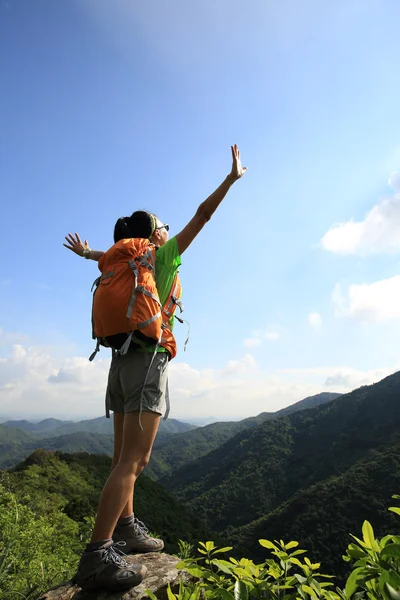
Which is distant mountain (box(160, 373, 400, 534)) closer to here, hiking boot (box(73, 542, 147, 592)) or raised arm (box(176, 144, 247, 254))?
hiking boot (box(73, 542, 147, 592))

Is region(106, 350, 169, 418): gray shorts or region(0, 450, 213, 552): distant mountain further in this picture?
region(0, 450, 213, 552): distant mountain

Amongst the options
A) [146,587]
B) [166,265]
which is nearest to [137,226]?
[166,265]

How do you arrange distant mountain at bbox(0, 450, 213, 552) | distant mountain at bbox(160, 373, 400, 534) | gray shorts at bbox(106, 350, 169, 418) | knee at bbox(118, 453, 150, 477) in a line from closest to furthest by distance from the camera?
knee at bbox(118, 453, 150, 477), gray shorts at bbox(106, 350, 169, 418), distant mountain at bbox(0, 450, 213, 552), distant mountain at bbox(160, 373, 400, 534)

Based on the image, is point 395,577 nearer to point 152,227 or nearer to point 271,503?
point 152,227

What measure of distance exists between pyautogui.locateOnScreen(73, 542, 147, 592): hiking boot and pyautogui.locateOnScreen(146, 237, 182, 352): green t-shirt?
1641mm

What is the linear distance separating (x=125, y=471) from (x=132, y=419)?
0.34 metres

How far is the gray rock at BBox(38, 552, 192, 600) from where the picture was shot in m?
2.37

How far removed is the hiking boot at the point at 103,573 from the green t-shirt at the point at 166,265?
1641 mm

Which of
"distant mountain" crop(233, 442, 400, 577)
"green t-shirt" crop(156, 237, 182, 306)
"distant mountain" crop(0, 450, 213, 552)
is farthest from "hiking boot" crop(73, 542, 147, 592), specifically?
"distant mountain" crop(233, 442, 400, 577)

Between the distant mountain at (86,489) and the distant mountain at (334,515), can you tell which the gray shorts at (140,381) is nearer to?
the distant mountain at (86,489)

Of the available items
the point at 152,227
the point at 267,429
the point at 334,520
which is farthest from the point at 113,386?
the point at 267,429

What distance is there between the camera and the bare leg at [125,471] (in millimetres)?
2348

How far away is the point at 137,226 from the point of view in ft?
10.8

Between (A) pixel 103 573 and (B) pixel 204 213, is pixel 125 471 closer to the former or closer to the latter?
(A) pixel 103 573
